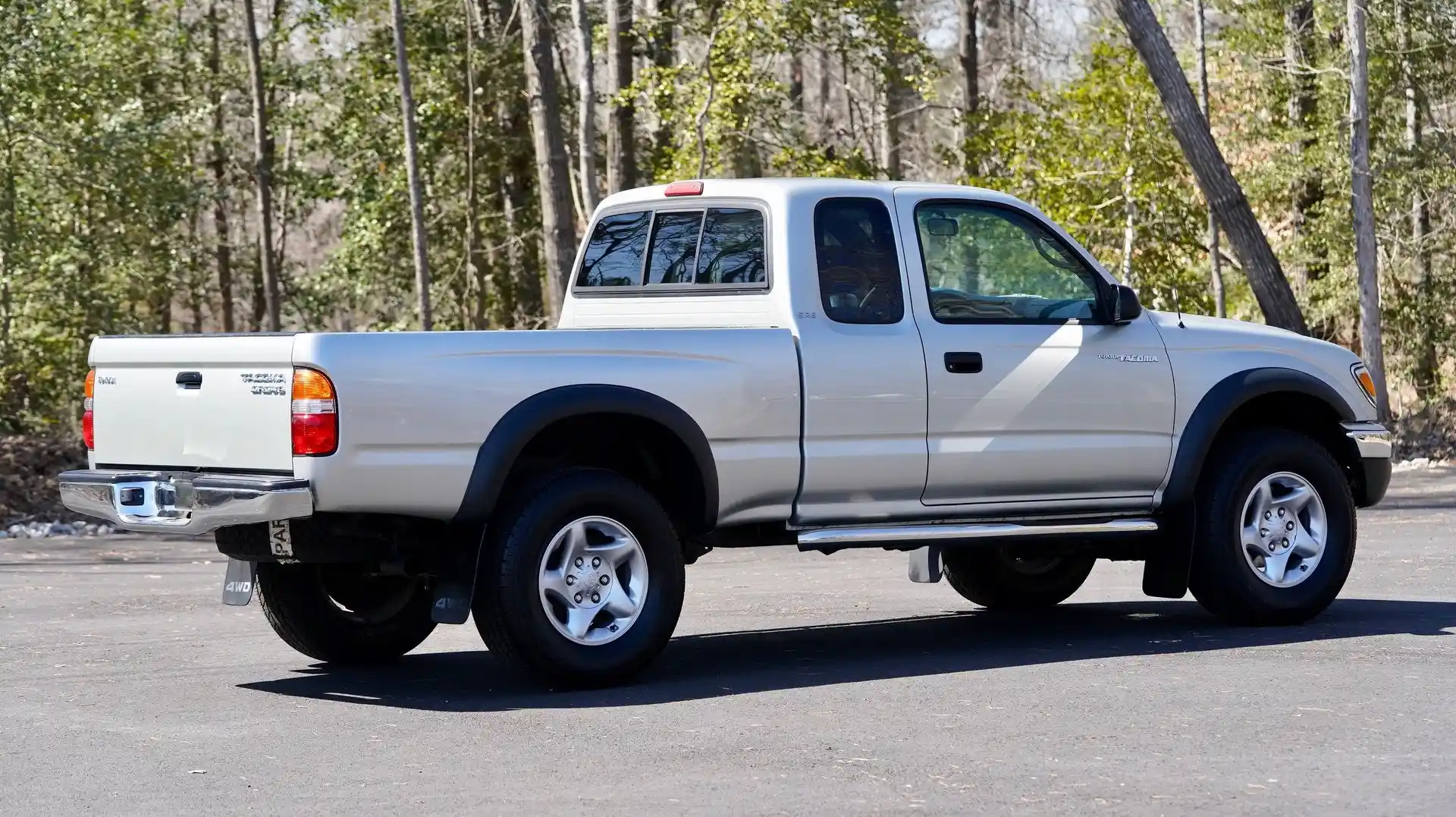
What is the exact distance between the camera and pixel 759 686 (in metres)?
7.55

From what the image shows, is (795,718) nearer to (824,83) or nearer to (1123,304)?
(1123,304)

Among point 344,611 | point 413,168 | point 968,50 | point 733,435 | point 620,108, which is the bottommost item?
point 344,611

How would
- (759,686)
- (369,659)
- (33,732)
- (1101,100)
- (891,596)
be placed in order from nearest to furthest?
(33,732) < (759,686) < (369,659) < (891,596) < (1101,100)

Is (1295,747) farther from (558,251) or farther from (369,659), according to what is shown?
(558,251)

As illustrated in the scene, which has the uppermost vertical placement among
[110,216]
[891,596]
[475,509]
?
[110,216]

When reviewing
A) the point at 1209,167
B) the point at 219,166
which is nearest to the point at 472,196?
the point at 219,166

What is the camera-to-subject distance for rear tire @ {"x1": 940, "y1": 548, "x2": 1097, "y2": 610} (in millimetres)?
9977

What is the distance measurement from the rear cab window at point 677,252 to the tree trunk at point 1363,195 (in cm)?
1756

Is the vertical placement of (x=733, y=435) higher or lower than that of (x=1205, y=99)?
lower

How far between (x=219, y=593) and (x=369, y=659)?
373cm

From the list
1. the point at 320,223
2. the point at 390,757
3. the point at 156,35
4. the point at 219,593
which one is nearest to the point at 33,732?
the point at 390,757

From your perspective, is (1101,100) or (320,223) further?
(320,223)

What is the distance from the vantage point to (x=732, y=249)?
8359 mm

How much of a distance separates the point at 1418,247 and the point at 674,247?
2200 cm
